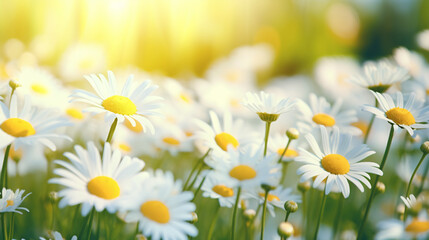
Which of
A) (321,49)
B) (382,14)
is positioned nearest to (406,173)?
(321,49)

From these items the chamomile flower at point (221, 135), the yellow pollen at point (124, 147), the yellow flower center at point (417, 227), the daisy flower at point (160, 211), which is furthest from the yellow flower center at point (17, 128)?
the yellow flower center at point (417, 227)

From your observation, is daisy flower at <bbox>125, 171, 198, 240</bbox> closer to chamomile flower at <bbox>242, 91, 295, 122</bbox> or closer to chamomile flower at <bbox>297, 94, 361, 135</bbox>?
chamomile flower at <bbox>242, 91, 295, 122</bbox>

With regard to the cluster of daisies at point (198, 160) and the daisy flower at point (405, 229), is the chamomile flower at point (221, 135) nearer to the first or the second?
the cluster of daisies at point (198, 160)

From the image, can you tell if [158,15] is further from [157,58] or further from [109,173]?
[109,173]

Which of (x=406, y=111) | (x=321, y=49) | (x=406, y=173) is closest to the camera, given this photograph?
(x=406, y=111)

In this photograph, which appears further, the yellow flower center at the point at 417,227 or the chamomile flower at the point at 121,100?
the chamomile flower at the point at 121,100

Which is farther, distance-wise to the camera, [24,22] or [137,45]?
[137,45]

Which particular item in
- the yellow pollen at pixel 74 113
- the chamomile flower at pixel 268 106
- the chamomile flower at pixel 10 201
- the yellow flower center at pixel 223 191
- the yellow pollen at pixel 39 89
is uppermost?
the chamomile flower at pixel 268 106

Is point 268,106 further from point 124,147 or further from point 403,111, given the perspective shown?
point 124,147
